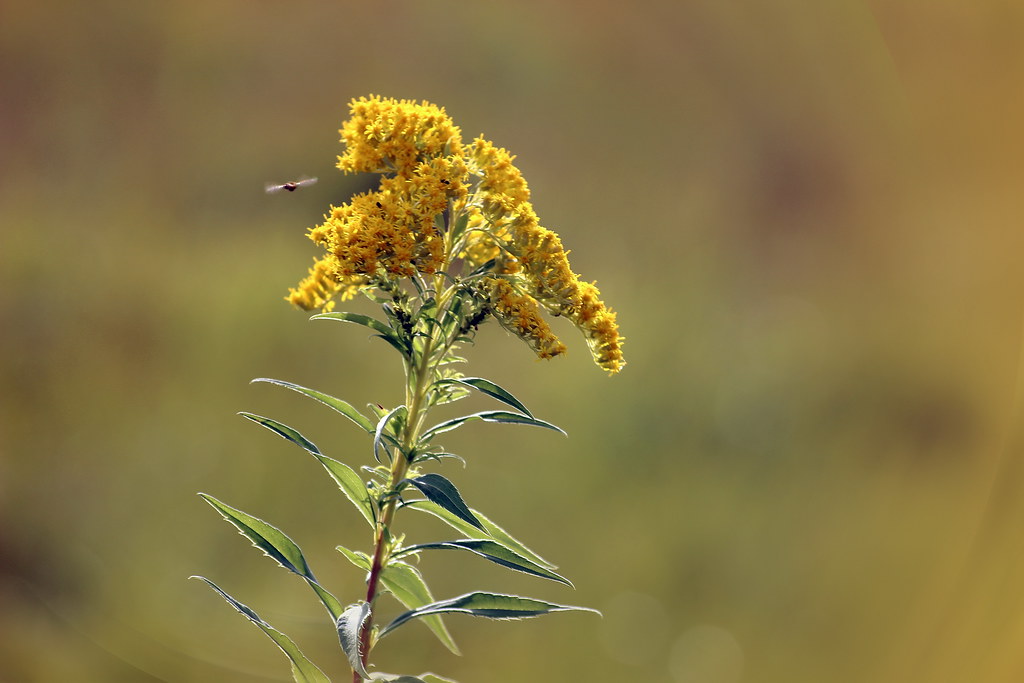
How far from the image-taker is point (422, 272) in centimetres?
142

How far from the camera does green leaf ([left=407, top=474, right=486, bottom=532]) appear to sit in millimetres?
1318

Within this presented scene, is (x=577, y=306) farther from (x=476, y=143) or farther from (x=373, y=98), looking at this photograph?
(x=373, y=98)

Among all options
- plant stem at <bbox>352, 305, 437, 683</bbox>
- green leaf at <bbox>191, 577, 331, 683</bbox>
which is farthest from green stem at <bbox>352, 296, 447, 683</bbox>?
green leaf at <bbox>191, 577, 331, 683</bbox>

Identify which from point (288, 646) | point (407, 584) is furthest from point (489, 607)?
point (288, 646)

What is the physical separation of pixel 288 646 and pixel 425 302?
2.13 ft

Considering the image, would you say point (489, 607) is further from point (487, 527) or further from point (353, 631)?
point (353, 631)

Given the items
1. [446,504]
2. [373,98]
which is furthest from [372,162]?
[446,504]

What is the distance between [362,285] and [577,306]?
1.32 ft

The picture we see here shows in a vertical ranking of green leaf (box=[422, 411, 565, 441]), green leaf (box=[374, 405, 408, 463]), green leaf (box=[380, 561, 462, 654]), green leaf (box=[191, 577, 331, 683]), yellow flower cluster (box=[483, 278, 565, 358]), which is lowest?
green leaf (box=[191, 577, 331, 683])

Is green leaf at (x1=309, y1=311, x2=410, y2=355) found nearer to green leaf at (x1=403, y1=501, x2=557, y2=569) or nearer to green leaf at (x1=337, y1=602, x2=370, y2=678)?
green leaf at (x1=403, y1=501, x2=557, y2=569)

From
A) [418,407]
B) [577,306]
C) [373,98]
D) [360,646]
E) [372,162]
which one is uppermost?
[373,98]

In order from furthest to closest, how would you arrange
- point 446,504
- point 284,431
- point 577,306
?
point 577,306, point 284,431, point 446,504

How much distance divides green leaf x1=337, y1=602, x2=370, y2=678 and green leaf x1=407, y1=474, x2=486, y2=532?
215 millimetres

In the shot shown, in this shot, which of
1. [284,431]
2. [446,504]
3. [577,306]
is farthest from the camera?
[577,306]
